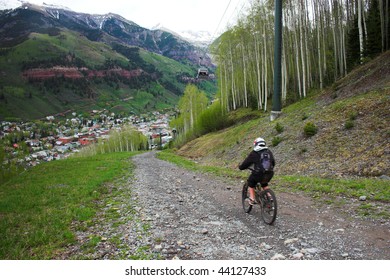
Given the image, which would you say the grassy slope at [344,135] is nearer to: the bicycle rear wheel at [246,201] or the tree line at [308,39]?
the bicycle rear wheel at [246,201]

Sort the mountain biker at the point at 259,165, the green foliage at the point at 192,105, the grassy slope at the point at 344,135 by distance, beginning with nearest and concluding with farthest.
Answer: the mountain biker at the point at 259,165
the grassy slope at the point at 344,135
the green foliage at the point at 192,105

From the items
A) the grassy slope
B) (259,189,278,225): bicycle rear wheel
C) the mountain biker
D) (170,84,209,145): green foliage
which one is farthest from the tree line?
(259,189,278,225): bicycle rear wheel

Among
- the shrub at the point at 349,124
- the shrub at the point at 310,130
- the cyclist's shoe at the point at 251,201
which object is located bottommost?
the cyclist's shoe at the point at 251,201

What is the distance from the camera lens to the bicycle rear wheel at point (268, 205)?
7.65m

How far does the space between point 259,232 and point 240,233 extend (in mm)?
545

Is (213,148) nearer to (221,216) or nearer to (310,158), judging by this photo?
(310,158)

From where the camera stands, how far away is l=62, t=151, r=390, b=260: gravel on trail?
5.88 metres

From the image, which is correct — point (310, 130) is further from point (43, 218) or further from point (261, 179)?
point (43, 218)

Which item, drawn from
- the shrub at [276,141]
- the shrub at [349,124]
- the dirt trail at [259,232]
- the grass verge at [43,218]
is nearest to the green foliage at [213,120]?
the shrub at [276,141]

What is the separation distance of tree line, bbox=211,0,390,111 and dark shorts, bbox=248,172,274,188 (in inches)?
1023

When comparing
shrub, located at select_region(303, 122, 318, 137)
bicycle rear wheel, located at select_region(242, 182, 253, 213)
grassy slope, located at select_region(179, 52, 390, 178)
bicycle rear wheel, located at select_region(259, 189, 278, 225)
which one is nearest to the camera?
bicycle rear wheel, located at select_region(259, 189, 278, 225)

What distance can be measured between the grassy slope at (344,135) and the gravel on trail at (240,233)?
4.63 m

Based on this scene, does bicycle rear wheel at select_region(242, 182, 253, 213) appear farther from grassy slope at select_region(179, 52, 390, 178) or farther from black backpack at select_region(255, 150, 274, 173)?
grassy slope at select_region(179, 52, 390, 178)

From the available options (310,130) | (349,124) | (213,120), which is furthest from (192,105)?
(349,124)
